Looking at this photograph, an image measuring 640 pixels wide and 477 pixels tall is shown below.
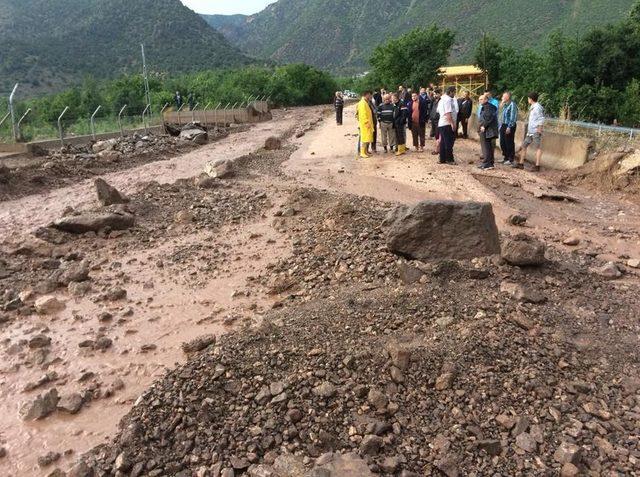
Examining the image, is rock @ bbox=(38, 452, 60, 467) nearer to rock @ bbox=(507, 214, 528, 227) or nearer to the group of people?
rock @ bbox=(507, 214, 528, 227)

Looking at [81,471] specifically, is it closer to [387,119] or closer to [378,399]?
[378,399]

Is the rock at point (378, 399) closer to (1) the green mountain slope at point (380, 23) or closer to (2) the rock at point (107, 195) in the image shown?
(2) the rock at point (107, 195)

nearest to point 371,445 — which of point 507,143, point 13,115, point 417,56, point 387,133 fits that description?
point 507,143

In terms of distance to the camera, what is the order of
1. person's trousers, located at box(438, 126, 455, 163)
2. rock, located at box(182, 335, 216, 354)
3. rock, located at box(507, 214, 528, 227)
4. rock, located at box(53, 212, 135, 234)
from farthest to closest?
1. person's trousers, located at box(438, 126, 455, 163)
2. rock, located at box(53, 212, 135, 234)
3. rock, located at box(507, 214, 528, 227)
4. rock, located at box(182, 335, 216, 354)

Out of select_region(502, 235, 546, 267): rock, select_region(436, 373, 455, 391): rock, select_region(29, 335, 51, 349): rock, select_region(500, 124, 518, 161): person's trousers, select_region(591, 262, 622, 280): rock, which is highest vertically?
select_region(500, 124, 518, 161): person's trousers

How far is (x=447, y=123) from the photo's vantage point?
1084 cm

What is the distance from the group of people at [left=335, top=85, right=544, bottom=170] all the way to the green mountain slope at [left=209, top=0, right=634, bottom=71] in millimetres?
17784

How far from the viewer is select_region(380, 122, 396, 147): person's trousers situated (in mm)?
12383

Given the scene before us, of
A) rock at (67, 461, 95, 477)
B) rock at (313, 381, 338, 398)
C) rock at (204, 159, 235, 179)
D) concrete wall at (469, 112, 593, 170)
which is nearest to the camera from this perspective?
rock at (67, 461, 95, 477)

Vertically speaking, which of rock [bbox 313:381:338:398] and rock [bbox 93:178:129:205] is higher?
rock [bbox 93:178:129:205]

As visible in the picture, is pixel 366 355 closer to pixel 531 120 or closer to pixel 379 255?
pixel 379 255

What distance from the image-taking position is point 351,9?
13012 centimetres

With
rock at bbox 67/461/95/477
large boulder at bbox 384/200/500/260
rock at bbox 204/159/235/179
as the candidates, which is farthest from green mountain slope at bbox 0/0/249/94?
rock at bbox 67/461/95/477

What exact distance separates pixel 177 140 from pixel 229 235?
16.0 metres
